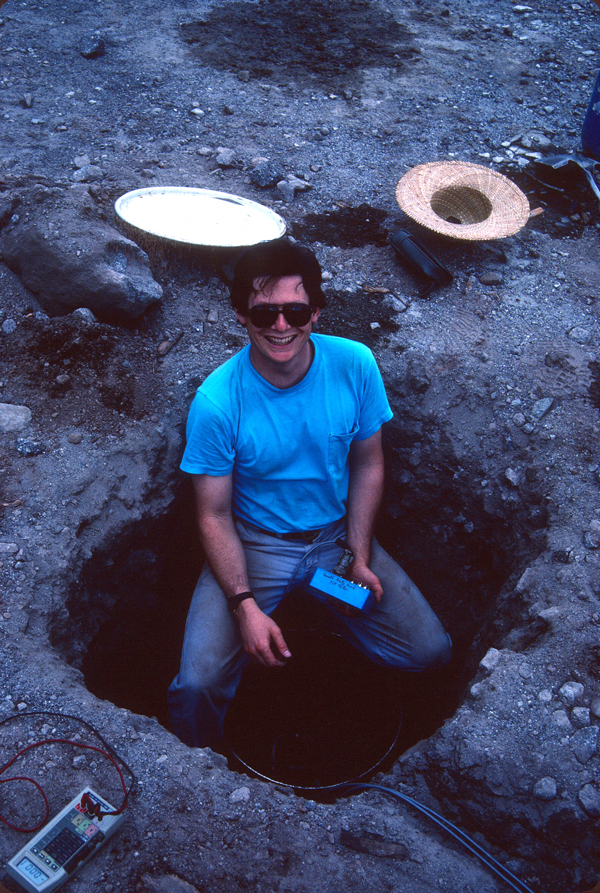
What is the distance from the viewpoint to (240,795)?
202 centimetres

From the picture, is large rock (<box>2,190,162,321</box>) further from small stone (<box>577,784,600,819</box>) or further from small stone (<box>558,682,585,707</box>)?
small stone (<box>577,784,600,819</box>)

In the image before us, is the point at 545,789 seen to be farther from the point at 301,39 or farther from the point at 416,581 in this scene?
the point at 301,39

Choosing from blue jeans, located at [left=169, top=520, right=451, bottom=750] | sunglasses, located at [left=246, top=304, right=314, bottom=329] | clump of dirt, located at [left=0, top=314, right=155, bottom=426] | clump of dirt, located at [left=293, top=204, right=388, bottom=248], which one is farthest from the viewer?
clump of dirt, located at [left=293, top=204, right=388, bottom=248]

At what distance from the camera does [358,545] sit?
2.84 meters

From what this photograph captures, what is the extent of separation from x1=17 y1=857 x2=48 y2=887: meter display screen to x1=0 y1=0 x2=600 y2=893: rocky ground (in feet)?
0.42

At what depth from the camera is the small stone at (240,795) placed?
2.00m

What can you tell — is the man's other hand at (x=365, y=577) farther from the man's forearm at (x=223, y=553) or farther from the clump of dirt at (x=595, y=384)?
the clump of dirt at (x=595, y=384)

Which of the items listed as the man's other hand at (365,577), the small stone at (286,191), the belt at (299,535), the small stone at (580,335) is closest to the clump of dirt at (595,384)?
the small stone at (580,335)

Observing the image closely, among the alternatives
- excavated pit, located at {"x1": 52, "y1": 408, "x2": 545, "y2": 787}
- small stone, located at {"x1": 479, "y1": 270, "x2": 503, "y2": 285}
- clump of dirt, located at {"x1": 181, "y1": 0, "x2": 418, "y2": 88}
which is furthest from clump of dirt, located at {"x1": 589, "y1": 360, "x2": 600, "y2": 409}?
clump of dirt, located at {"x1": 181, "y1": 0, "x2": 418, "y2": 88}

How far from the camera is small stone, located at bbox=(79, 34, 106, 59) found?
5566 millimetres

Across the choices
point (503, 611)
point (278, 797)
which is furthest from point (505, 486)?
point (278, 797)

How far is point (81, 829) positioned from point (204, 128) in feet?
16.4

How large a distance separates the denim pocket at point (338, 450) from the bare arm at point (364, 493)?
0.36ft

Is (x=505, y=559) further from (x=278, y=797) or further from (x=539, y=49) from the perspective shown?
(x=539, y=49)
